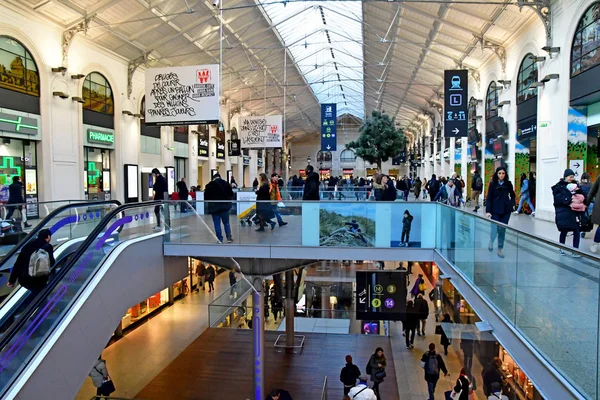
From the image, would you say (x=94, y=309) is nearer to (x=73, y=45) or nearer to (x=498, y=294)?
(x=498, y=294)

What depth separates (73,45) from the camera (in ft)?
58.0

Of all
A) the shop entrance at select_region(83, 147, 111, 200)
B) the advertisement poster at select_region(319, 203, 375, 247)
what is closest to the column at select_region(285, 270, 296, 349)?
the advertisement poster at select_region(319, 203, 375, 247)

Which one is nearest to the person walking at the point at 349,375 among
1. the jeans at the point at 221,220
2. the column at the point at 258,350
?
the column at the point at 258,350

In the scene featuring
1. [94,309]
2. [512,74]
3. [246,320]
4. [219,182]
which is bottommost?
[246,320]

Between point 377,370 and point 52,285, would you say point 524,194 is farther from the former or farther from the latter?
point 52,285

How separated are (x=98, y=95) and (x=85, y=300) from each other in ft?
48.7

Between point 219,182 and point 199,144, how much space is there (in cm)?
2051

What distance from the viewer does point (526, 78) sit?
18.5 meters

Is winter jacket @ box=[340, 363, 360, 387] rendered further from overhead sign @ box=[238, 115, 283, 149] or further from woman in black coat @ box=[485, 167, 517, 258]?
overhead sign @ box=[238, 115, 283, 149]

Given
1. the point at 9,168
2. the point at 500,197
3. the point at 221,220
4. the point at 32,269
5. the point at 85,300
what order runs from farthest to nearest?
the point at 9,168 → the point at 221,220 → the point at 500,197 → the point at 85,300 → the point at 32,269

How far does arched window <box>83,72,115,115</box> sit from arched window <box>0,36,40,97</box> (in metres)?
2.84

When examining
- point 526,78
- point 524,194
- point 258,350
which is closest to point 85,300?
point 258,350

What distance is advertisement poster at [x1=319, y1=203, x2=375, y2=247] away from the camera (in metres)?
10.1

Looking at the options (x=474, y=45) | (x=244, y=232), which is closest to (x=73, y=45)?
(x=244, y=232)
